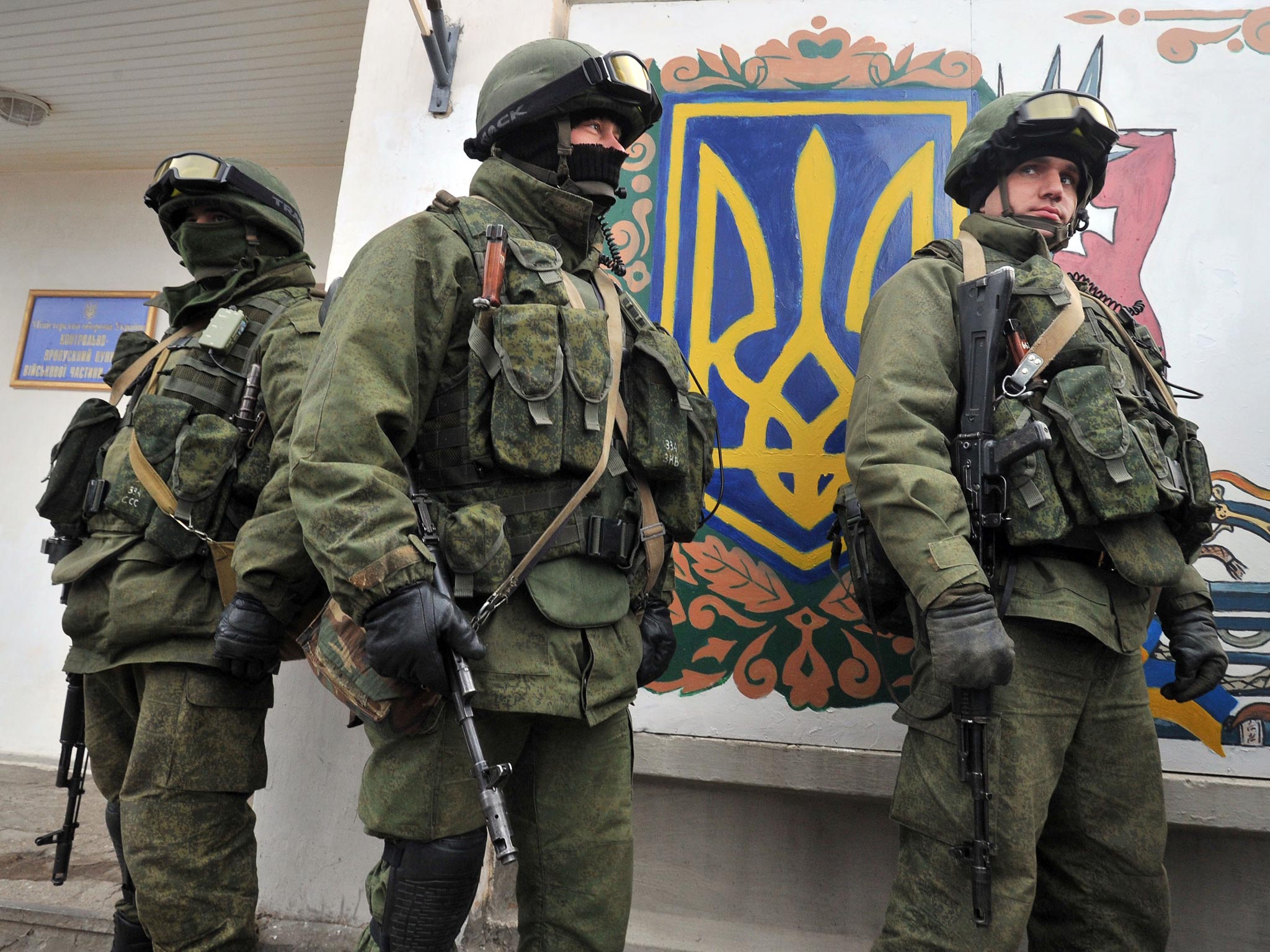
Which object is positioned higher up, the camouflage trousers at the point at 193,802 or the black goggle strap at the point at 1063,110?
the black goggle strap at the point at 1063,110

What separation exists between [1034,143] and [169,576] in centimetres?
226

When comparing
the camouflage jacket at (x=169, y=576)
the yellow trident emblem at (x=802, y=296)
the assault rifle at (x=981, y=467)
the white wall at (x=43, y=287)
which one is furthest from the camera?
the white wall at (x=43, y=287)

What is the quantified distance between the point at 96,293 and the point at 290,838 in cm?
366

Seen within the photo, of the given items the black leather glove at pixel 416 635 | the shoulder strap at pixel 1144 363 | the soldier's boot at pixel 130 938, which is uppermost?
the shoulder strap at pixel 1144 363

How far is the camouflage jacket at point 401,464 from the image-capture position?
1419 mm

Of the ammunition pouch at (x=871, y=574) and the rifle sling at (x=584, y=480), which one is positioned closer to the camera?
the rifle sling at (x=584, y=480)

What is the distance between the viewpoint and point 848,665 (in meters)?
2.62

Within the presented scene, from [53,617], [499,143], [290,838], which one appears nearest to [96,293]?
[53,617]

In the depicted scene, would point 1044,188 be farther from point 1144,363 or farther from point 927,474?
point 927,474

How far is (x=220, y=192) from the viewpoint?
244 cm

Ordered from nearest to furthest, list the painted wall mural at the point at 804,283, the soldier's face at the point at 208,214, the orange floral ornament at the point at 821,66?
the soldier's face at the point at 208,214, the painted wall mural at the point at 804,283, the orange floral ornament at the point at 821,66

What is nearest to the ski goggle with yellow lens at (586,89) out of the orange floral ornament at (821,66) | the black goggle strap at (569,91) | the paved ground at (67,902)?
the black goggle strap at (569,91)

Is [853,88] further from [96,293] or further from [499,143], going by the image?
[96,293]

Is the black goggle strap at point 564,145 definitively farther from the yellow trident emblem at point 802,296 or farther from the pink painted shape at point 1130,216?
the pink painted shape at point 1130,216
